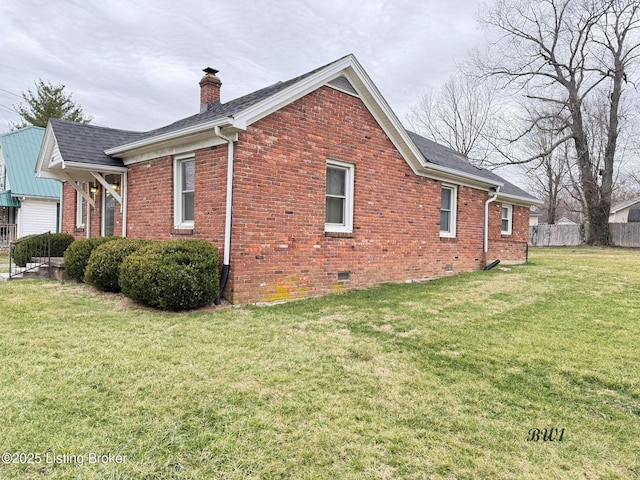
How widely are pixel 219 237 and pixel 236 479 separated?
17.0 ft

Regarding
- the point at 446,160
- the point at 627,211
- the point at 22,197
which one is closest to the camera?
the point at 446,160

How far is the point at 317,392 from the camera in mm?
3449

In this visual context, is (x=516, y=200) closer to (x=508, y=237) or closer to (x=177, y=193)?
(x=508, y=237)

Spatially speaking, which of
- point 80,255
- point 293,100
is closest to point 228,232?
point 293,100

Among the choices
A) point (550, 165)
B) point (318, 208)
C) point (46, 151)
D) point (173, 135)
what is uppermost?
point (550, 165)

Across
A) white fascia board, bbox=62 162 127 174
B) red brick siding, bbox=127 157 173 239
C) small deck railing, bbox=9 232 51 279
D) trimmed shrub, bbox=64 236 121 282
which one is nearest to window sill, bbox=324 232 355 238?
red brick siding, bbox=127 157 173 239

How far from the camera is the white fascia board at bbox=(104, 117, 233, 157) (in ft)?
21.5

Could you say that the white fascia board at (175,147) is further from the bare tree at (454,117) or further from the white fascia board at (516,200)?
the bare tree at (454,117)

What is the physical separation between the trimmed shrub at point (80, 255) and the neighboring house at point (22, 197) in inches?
549

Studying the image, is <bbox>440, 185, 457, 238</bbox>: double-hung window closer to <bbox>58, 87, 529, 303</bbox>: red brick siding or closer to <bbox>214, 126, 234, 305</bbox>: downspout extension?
<bbox>58, 87, 529, 303</bbox>: red brick siding

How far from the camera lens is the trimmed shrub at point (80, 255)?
8.62 meters

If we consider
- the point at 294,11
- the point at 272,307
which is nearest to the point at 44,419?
the point at 272,307

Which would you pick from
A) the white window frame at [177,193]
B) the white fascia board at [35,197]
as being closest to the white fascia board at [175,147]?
the white window frame at [177,193]

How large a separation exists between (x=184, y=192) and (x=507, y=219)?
12.0 m
